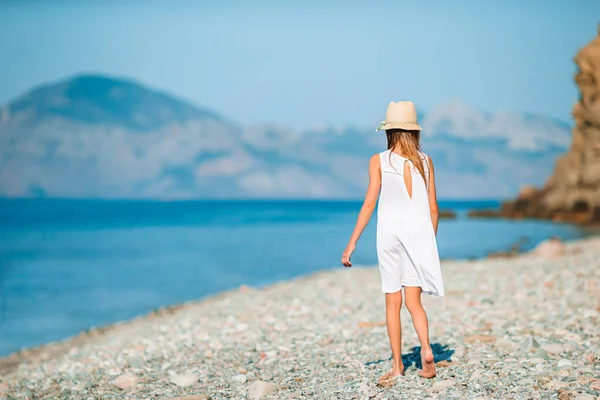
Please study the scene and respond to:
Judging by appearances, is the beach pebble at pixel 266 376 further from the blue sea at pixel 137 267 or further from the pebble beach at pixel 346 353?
the blue sea at pixel 137 267

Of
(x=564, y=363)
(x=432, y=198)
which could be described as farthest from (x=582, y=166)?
(x=432, y=198)

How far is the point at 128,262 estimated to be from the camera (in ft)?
118

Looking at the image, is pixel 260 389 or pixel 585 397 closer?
pixel 585 397

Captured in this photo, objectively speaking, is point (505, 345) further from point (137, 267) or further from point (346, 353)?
point (137, 267)

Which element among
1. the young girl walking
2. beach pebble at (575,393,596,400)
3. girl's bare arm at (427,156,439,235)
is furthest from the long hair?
beach pebble at (575,393,596,400)

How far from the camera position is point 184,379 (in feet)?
22.8

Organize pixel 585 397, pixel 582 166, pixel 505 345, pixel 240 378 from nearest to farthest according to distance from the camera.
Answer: pixel 585 397 < pixel 240 378 < pixel 505 345 < pixel 582 166

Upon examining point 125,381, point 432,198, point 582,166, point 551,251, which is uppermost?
point 582,166

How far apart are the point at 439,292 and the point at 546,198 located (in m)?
62.8

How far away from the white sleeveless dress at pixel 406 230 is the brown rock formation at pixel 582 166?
4817 cm

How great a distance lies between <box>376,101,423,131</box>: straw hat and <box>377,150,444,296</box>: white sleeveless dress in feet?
0.87

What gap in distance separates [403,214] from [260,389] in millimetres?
2114

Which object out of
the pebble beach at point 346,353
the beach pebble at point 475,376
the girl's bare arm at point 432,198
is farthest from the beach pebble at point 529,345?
the girl's bare arm at point 432,198

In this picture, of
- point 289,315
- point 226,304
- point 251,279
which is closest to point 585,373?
point 289,315
